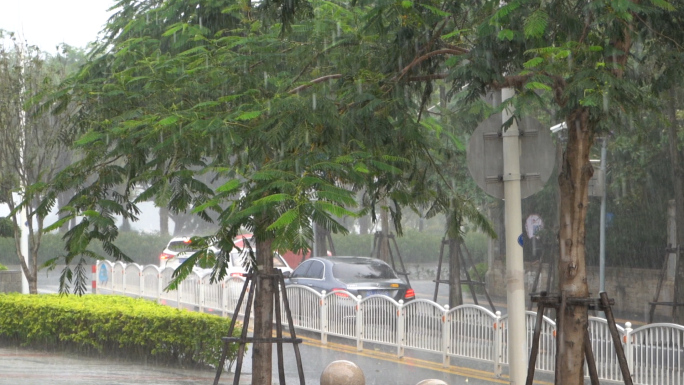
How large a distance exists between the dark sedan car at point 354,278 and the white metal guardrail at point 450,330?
48.8 inches

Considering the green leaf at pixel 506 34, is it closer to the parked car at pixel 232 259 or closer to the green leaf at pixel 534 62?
the green leaf at pixel 534 62

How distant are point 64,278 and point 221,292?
13.1 meters

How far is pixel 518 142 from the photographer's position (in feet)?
28.5

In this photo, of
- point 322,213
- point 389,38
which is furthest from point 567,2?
point 322,213

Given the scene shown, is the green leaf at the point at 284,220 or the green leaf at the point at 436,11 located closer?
the green leaf at the point at 284,220

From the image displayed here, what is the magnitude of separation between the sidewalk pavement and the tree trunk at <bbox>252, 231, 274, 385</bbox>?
2811 millimetres

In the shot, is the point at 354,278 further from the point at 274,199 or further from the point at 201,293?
the point at 274,199

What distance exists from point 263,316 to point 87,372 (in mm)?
4585

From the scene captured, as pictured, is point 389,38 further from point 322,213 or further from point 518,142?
point 322,213

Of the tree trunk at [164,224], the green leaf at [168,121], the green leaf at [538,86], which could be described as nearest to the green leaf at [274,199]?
the green leaf at [168,121]

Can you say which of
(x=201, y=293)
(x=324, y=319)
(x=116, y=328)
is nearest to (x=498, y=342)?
(x=324, y=319)

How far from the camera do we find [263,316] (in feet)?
31.8

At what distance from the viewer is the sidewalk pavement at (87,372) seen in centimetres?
1230

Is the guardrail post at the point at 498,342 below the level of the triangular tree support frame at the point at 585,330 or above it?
below
